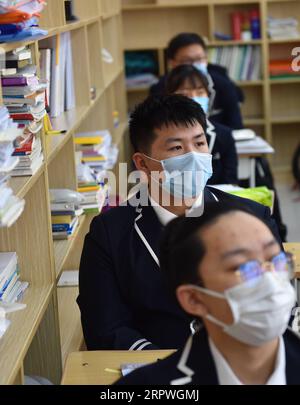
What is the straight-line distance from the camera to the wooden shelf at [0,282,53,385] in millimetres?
2148

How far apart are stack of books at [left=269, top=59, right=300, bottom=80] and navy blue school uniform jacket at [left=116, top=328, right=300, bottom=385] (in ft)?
18.3

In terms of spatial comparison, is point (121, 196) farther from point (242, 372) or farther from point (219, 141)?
point (242, 372)

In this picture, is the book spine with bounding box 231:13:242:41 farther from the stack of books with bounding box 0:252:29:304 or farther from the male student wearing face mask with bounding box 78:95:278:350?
the stack of books with bounding box 0:252:29:304

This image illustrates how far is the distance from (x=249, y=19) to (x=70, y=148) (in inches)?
153

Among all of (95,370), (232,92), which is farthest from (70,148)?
(232,92)

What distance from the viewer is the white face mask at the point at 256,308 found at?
1.62 metres

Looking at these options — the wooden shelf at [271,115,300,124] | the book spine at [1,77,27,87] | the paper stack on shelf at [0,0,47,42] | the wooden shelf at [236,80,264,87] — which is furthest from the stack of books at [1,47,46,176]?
the wooden shelf at [271,115,300,124]

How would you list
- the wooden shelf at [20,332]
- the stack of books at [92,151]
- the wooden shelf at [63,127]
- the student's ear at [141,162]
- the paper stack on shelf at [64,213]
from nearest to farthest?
the wooden shelf at [20,332]
the student's ear at [141,162]
the wooden shelf at [63,127]
the paper stack on shelf at [64,213]
the stack of books at [92,151]

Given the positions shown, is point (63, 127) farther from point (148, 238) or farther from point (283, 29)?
point (283, 29)

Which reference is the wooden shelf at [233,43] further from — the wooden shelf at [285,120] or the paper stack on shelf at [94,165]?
the paper stack on shelf at [94,165]

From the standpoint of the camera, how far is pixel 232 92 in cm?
570

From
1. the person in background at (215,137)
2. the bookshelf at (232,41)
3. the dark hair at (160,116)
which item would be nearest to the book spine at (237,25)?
the bookshelf at (232,41)

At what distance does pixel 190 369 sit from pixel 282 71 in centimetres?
566

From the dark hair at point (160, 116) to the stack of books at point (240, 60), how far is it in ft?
14.5
